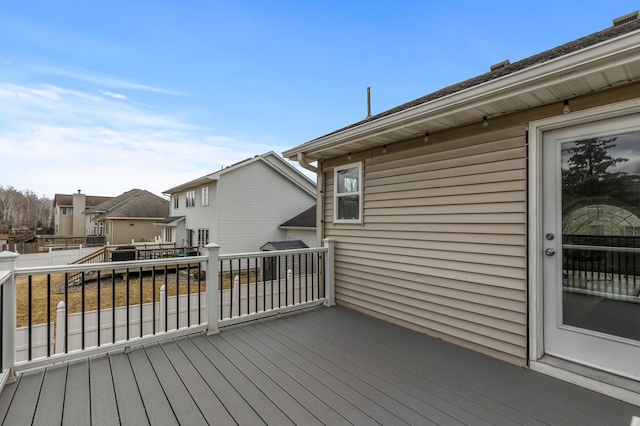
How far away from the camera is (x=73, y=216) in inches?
1226

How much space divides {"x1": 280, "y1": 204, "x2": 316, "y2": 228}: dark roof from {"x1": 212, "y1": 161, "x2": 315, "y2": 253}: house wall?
50cm

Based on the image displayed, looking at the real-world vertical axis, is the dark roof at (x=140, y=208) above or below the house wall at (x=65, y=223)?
above

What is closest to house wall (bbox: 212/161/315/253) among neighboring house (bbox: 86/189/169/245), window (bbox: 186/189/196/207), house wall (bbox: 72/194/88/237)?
window (bbox: 186/189/196/207)

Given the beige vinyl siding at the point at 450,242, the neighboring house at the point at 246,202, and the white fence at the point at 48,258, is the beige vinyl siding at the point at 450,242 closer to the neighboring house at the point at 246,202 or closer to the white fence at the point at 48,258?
the neighboring house at the point at 246,202

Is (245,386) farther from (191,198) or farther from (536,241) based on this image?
(191,198)

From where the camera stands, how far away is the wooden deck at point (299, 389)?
1754 millimetres

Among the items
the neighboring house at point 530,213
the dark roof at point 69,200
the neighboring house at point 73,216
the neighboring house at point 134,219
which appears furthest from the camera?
the dark roof at point 69,200

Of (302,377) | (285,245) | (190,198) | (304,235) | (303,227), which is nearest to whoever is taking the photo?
(302,377)

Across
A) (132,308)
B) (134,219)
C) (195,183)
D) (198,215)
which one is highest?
(195,183)

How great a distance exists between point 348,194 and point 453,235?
1638 millimetres

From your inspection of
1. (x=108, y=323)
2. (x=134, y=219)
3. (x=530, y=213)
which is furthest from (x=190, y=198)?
(x=530, y=213)

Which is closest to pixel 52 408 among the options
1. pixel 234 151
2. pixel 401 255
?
pixel 401 255

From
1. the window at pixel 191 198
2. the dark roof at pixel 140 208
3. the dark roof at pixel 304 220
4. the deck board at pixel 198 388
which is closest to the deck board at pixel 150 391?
the deck board at pixel 198 388

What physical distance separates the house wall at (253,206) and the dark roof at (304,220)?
1.64 ft
